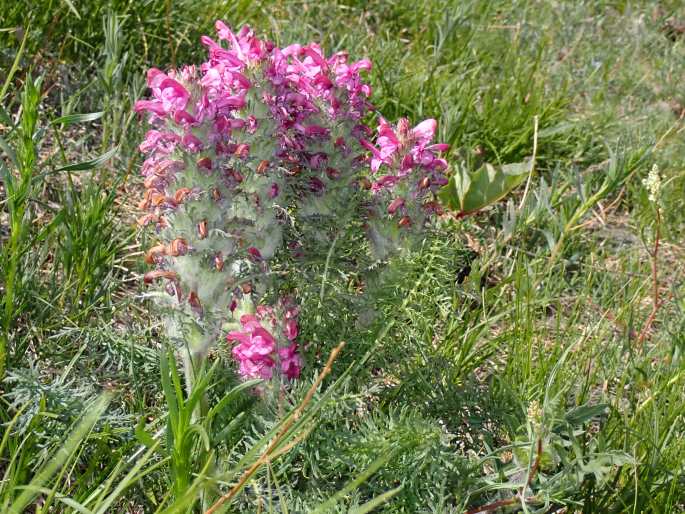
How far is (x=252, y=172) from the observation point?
2.02m

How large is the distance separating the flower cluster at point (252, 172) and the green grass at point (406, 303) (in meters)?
0.16

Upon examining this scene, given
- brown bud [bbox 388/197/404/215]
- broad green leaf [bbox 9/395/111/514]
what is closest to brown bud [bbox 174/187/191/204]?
broad green leaf [bbox 9/395/111/514]

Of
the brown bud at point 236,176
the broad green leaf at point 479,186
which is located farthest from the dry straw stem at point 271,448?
the broad green leaf at point 479,186

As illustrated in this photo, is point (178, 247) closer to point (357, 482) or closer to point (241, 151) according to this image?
point (241, 151)

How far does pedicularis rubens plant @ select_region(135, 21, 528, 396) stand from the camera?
1.92m

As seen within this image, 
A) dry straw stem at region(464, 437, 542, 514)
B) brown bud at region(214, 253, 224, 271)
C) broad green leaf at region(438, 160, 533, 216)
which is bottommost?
broad green leaf at region(438, 160, 533, 216)

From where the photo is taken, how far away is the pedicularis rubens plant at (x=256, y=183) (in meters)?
1.92

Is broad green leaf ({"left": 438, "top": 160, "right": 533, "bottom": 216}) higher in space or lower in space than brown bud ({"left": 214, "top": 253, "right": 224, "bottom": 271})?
lower

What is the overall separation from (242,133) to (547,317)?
6.01 ft

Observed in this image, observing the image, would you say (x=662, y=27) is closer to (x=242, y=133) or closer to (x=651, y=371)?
(x=651, y=371)

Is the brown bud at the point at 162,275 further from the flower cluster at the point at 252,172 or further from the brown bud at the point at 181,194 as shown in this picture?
the brown bud at the point at 181,194

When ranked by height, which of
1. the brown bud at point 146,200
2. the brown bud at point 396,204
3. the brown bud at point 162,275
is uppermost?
the brown bud at point 146,200

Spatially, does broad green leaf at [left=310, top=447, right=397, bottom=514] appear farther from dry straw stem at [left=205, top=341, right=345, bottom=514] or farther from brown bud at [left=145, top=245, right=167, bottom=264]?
brown bud at [left=145, top=245, right=167, bottom=264]

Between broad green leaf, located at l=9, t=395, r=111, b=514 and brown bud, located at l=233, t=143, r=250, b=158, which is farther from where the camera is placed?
brown bud, located at l=233, t=143, r=250, b=158
